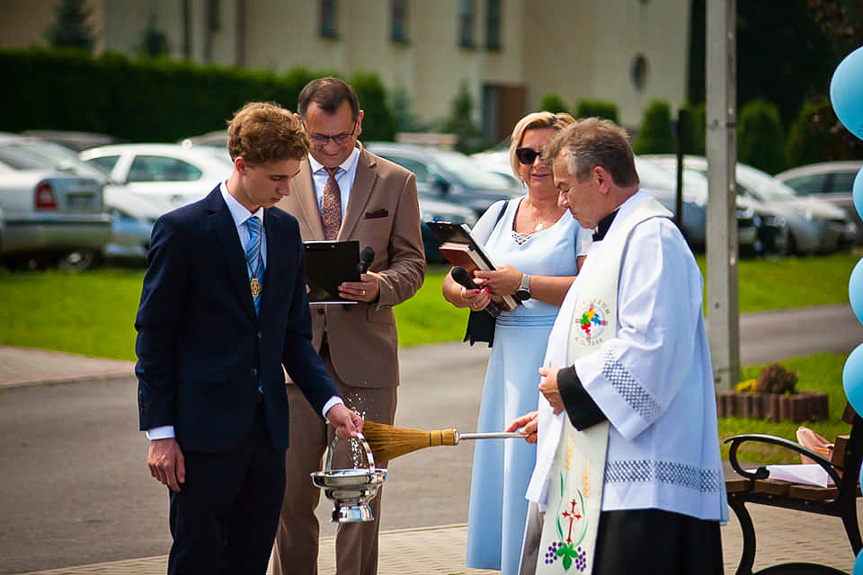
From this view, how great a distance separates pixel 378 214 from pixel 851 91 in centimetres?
197

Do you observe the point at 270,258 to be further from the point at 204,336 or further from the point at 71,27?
the point at 71,27

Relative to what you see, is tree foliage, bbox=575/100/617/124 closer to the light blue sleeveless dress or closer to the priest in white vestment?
the light blue sleeveless dress

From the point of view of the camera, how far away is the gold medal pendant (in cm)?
454

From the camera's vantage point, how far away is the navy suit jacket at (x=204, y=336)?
434 centimetres

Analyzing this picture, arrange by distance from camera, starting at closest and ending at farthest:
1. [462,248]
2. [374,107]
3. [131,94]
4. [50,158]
Result: [462,248] → [50,158] → [131,94] → [374,107]

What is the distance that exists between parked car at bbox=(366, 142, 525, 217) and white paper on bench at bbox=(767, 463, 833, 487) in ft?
51.8

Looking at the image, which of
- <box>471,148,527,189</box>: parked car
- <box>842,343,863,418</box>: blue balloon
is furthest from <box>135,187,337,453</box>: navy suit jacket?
<box>471,148,527,189</box>: parked car

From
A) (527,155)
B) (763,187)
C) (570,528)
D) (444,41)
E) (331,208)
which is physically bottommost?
(570,528)

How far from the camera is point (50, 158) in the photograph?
18828mm

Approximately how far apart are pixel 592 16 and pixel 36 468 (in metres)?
42.9

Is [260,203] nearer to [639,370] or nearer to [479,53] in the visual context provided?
[639,370]

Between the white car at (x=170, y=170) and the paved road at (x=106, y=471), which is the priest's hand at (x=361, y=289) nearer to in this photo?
the paved road at (x=106, y=471)

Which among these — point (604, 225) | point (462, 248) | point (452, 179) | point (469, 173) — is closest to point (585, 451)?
point (604, 225)

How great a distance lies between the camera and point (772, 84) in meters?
56.6
